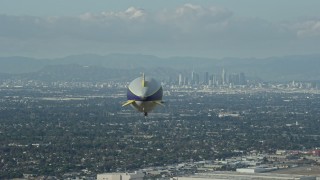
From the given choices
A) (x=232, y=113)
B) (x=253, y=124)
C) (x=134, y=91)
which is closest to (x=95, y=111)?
(x=232, y=113)

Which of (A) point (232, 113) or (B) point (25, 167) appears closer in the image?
(B) point (25, 167)

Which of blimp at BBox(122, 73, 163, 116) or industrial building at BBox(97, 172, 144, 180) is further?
industrial building at BBox(97, 172, 144, 180)

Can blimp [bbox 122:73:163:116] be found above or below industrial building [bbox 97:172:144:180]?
above

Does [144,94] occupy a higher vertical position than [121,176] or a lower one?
higher

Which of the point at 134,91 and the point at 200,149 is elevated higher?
the point at 134,91

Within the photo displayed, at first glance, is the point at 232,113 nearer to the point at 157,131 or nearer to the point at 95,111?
the point at 95,111

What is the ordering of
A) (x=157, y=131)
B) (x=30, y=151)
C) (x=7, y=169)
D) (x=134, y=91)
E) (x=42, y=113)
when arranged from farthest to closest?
1. (x=42, y=113)
2. (x=157, y=131)
3. (x=30, y=151)
4. (x=7, y=169)
5. (x=134, y=91)

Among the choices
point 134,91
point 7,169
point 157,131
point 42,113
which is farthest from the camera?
point 42,113

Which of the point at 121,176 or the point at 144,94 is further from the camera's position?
the point at 121,176
